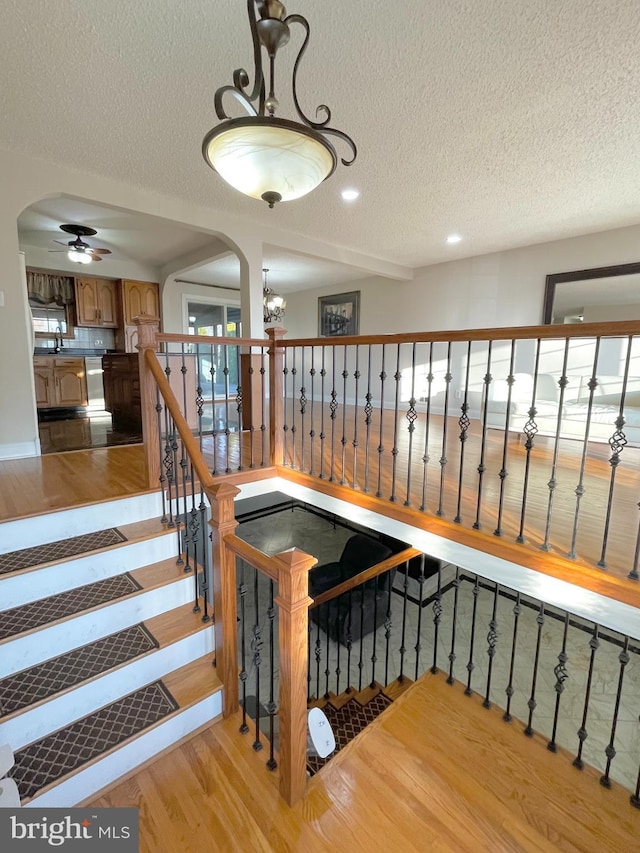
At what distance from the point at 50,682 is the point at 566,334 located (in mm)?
2774

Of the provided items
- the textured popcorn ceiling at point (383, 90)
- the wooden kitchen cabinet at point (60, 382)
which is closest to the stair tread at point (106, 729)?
the textured popcorn ceiling at point (383, 90)

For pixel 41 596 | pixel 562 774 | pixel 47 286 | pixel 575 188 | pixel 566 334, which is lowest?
pixel 562 774

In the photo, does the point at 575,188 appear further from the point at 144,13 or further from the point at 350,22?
the point at 144,13

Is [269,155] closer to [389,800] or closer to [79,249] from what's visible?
[389,800]

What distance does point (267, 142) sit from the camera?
1.27m

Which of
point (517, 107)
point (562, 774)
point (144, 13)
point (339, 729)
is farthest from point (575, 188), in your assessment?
point (339, 729)

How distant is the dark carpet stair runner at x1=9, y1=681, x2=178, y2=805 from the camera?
1497 millimetres

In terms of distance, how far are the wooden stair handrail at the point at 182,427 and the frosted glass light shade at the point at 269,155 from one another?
124 centimetres

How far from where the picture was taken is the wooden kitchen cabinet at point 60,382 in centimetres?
607

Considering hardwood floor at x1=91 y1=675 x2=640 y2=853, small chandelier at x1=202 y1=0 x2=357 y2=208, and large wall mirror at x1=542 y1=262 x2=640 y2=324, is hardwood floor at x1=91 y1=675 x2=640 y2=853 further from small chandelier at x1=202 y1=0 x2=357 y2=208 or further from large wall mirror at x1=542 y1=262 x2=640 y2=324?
large wall mirror at x1=542 y1=262 x2=640 y2=324

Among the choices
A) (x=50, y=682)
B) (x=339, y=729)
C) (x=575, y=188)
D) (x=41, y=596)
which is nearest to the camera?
(x=50, y=682)

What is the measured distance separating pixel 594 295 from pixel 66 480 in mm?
5838

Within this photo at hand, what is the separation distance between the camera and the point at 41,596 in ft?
6.53

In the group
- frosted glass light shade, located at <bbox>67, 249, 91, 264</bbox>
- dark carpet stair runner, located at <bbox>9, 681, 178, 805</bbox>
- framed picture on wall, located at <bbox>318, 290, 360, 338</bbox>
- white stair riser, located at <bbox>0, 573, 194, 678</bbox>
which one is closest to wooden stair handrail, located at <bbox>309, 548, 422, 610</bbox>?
white stair riser, located at <bbox>0, 573, 194, 678</bbox>
